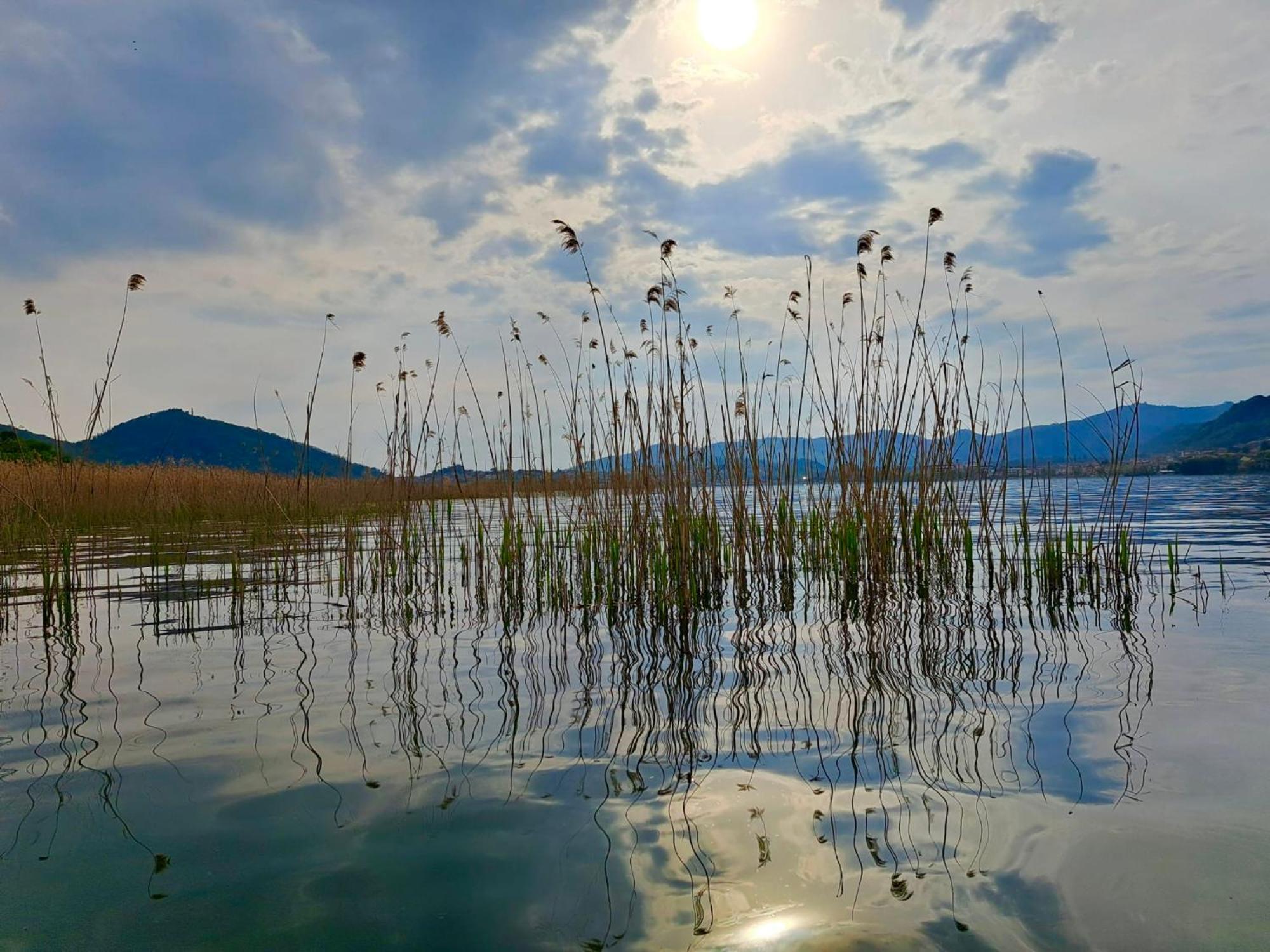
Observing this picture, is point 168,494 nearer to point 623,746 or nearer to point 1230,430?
point 623,746

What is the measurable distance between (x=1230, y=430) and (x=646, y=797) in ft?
336

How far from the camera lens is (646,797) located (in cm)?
194

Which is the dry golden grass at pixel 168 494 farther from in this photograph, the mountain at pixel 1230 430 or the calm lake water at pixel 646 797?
the mountain at pixel 1230 430

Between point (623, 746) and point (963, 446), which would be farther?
point (963, 446)

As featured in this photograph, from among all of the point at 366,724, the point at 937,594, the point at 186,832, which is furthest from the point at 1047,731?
the point at 937,594

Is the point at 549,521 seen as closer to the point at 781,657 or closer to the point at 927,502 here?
the point at 781,657

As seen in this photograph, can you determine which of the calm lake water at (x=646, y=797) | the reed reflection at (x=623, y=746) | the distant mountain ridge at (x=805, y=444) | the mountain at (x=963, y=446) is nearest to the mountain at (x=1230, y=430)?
the distant mountain ridge at (x=805, y=444)

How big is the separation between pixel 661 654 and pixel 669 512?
126cm

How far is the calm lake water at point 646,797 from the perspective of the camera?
1.43 metres

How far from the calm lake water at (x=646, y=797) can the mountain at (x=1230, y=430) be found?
3325 inches

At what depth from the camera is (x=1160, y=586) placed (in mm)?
5422

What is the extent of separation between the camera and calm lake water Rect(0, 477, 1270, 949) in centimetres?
143

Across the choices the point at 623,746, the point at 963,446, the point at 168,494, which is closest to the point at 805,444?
the point at 963,446

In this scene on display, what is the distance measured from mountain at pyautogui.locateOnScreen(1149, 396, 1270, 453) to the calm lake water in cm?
8445
